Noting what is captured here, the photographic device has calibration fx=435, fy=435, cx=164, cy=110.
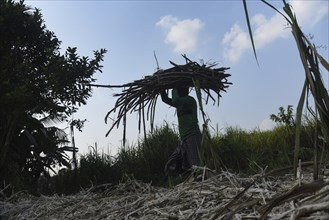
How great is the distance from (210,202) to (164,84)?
3.60m

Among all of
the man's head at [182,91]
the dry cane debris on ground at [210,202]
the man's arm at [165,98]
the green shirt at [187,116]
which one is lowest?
the dry cane debris on ground at [210,202]

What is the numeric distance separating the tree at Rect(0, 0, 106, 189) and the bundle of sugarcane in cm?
116

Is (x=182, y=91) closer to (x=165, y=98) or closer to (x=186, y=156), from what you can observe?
(x=165, y=98)

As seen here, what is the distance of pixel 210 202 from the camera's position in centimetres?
163

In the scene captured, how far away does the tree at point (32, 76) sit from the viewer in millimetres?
5410

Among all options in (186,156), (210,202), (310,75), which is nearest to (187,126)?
(186,156)

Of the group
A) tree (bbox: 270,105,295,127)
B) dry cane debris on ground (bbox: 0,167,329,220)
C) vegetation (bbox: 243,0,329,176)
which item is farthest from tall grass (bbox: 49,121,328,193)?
vegetation (bbox: 243,0,329,176)

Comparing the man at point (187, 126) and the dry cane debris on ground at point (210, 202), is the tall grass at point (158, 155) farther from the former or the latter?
the dry cane debris on ground at point (210, 202)

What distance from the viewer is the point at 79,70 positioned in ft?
20.0

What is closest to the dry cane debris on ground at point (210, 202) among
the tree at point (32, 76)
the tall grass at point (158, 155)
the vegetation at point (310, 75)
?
the vegetation at point (310, 75)

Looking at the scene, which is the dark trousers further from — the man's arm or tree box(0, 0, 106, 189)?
tree box(0, 0, 106, 189)

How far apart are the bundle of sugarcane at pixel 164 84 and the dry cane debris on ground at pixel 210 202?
1.57m

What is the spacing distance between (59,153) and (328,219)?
691cm

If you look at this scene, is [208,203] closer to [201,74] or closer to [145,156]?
[201,74]
